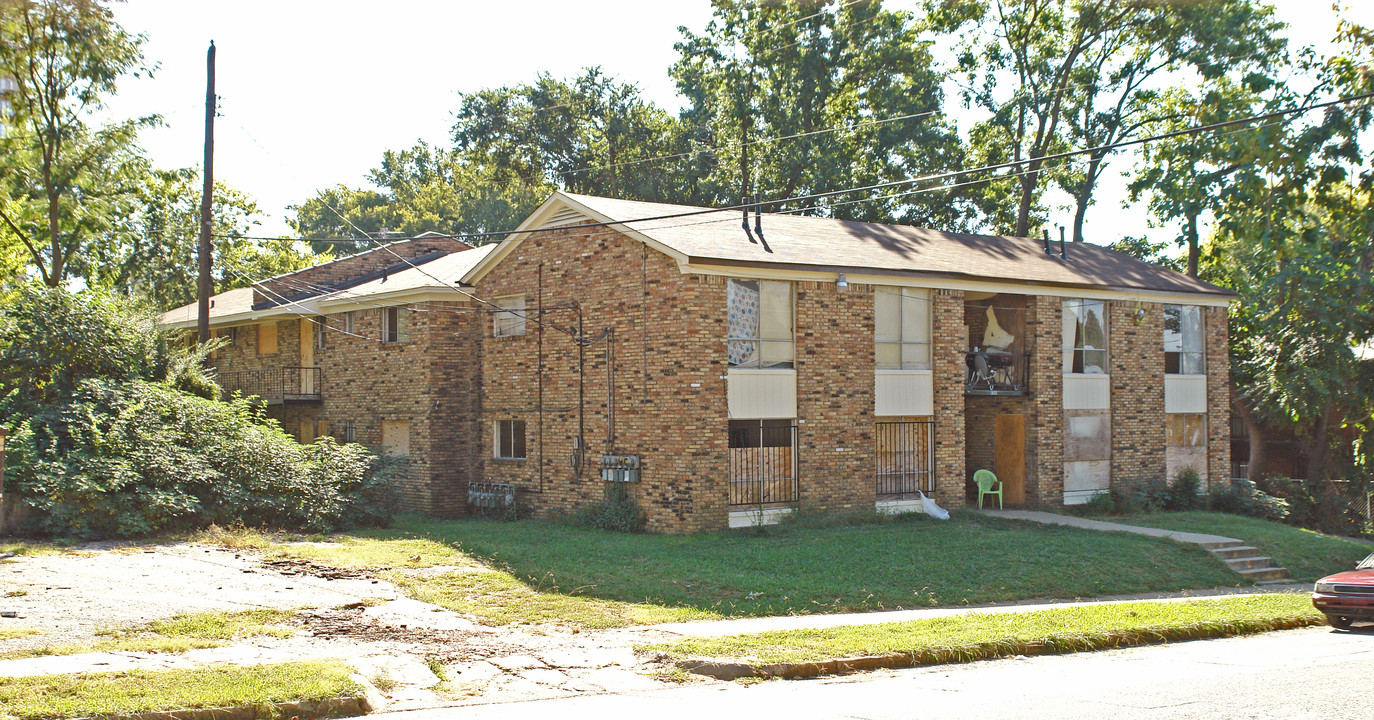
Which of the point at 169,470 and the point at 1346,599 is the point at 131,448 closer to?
the point at 169,470

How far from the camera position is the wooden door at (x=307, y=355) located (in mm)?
29031

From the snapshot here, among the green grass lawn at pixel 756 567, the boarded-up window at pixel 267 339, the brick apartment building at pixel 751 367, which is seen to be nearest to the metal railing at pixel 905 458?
the brick apartment building at pixel 751 367

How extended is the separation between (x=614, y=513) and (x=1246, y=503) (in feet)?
55.2

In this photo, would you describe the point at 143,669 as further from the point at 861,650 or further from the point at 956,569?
the point at 956,569

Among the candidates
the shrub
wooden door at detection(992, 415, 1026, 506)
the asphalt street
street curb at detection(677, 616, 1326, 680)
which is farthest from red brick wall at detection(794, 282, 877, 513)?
the asphalt street

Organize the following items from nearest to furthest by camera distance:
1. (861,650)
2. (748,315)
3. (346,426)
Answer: (861,650) < (748,315) < (346,426)

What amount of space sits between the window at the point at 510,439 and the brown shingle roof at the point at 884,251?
5.49m

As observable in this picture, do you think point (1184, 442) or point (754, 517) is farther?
point (1184, 442)

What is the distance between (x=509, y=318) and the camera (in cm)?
2438

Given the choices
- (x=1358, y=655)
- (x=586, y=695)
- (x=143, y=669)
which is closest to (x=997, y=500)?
(x=1358, y=655)

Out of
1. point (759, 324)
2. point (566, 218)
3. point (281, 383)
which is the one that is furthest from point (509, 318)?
point (281, 383)

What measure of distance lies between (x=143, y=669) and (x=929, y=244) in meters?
21.2

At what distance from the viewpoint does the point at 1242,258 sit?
34125 mm

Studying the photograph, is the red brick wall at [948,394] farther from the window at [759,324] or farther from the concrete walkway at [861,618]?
the concrete walkway at [861,618]
